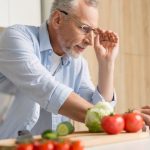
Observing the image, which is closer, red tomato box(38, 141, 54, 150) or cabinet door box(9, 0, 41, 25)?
red tomato box(38, 141, 54, 150)

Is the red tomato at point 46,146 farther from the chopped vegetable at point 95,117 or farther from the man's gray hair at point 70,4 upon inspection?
the man's gray hair at point 70,4

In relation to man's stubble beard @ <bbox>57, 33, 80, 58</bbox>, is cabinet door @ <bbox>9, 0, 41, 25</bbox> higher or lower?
higher

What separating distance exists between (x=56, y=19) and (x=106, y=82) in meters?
0.31

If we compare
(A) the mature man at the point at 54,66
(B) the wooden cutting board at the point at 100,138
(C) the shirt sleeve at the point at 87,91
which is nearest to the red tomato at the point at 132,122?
(B) the wooden cutting board at the point at 100,138

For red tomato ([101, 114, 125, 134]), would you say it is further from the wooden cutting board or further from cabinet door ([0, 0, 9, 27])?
cabinet door ([0, 0, 9, 27])

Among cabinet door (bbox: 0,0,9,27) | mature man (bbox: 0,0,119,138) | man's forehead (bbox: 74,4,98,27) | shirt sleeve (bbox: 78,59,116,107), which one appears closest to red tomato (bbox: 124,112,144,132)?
mature man (bbox: 0,0,119,138)

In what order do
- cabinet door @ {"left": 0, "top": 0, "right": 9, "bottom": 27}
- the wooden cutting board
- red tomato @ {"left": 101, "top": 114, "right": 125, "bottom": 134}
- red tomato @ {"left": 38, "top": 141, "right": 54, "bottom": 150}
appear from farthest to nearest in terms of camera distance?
cabinet door @ {"left": 0, "top": 0, "right": 9, "bottom": 27}, red tomato @ {"left": 101, "top": 114, "right": 125, "bottom": 134}, the wooden cutting board, red tomato @ {"left": 38, "top": 141, "right": 54, "bottom": 150}

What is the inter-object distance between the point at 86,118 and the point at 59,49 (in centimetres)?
42

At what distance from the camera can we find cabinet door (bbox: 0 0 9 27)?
2146mm

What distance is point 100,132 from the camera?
1382 mm

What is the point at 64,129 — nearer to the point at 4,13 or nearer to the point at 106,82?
the point at 106,82

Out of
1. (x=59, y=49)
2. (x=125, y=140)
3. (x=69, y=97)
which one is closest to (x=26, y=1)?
(x=59, y=49)

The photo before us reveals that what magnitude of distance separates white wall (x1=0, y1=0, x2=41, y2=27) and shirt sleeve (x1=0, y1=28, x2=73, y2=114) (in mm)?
614

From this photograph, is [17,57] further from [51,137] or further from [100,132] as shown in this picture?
[51,137]
